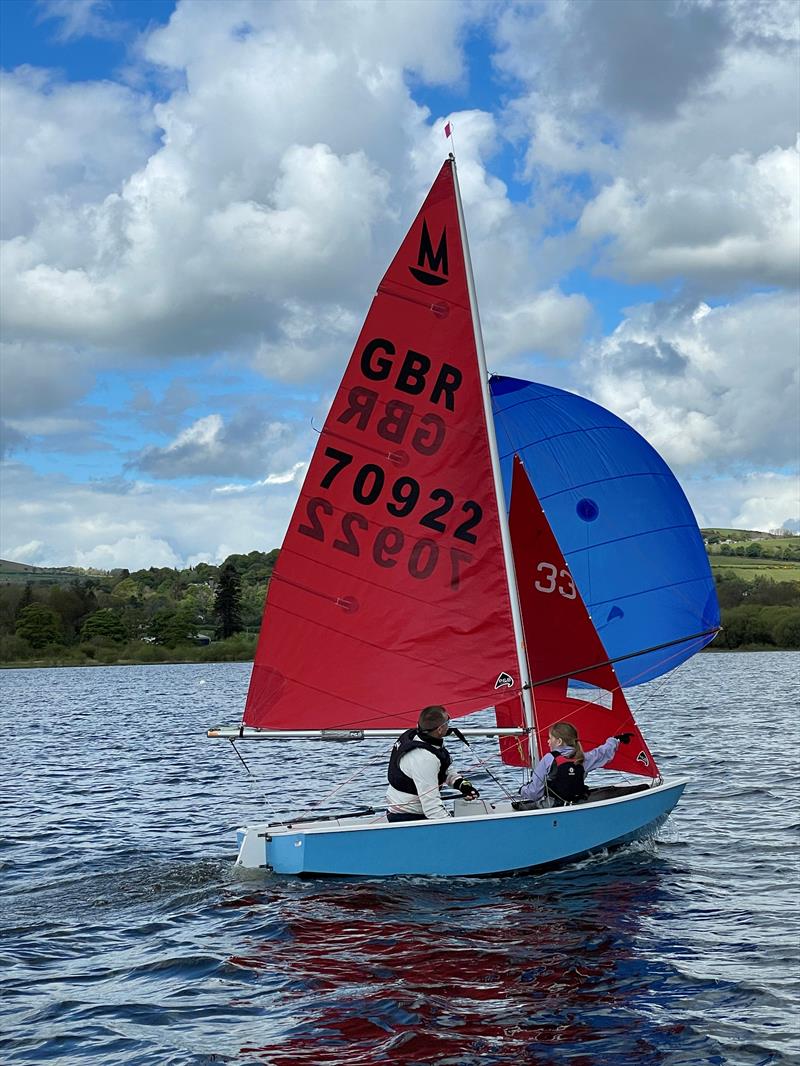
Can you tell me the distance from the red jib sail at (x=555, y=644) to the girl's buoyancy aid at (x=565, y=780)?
4.05 ft

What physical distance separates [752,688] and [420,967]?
49.7 m

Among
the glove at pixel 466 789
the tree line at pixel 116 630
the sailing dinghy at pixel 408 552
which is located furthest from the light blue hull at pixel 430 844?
the tree line at pixel 116 630

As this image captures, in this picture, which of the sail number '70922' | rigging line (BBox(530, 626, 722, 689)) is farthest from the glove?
the sail number '70922'

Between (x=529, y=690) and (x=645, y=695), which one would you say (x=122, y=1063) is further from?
(x=645, y=695)

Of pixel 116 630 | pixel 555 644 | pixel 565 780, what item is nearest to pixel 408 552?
pixel 555 644

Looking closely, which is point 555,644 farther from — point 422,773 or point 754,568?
point 754,568

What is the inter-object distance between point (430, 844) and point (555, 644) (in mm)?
3337

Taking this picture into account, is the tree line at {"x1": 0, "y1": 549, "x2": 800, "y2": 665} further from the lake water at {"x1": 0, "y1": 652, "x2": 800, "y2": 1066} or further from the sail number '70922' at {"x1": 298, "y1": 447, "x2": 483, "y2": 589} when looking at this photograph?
the sail number '70922' at {"x1": 298, "y1": 447, "x2": 483, "y2": 589}

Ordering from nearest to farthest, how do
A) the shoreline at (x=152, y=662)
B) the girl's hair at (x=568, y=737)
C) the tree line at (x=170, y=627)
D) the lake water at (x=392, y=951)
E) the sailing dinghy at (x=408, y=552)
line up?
the lake water at (x=392, y=951) < the girl's hair at (x=568, y=737) < the sailing dinghy at (x=408, y=552) < the tree line at (x=170, y=627) < the shoreline at (x=152, y=662)

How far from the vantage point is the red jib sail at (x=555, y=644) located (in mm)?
14750

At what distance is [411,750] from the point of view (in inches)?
502

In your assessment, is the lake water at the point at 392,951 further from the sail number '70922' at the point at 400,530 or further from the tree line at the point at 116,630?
the tree line at the point at 116,630

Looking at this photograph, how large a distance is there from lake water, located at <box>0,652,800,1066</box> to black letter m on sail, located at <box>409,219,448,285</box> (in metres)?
6.92

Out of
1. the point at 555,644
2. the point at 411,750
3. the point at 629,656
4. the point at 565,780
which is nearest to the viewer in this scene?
the point at 411,750
